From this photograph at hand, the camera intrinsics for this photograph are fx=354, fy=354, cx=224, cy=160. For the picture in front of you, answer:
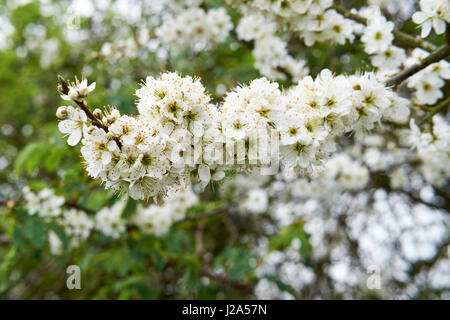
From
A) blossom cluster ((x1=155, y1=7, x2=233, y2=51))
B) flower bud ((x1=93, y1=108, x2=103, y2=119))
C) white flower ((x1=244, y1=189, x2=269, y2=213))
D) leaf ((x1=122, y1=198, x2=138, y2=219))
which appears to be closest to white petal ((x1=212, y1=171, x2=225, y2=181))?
flower bud ((x1=93, y1=108, x2=103, y2=119))

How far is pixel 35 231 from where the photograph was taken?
10.6 ft

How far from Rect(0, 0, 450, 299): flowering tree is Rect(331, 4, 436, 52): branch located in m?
0.02

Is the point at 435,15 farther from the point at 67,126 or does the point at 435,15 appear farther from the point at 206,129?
the point at 67,126

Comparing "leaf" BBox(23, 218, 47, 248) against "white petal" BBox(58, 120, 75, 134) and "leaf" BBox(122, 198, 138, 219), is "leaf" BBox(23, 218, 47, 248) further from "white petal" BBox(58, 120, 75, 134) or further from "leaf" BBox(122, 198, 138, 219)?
"white petal" BBox(58, 120, 75, 134)

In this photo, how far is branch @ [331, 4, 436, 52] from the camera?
2617 millimetres

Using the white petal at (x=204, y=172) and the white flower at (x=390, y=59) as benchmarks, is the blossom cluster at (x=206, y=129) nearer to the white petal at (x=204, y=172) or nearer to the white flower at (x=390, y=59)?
the white petal at (x=204, y=172)

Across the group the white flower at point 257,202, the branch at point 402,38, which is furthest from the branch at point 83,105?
the white flower at point 257,202

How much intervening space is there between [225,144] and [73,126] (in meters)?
0.74

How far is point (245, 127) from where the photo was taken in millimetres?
1768

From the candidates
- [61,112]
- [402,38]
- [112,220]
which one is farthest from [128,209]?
[402,38]
